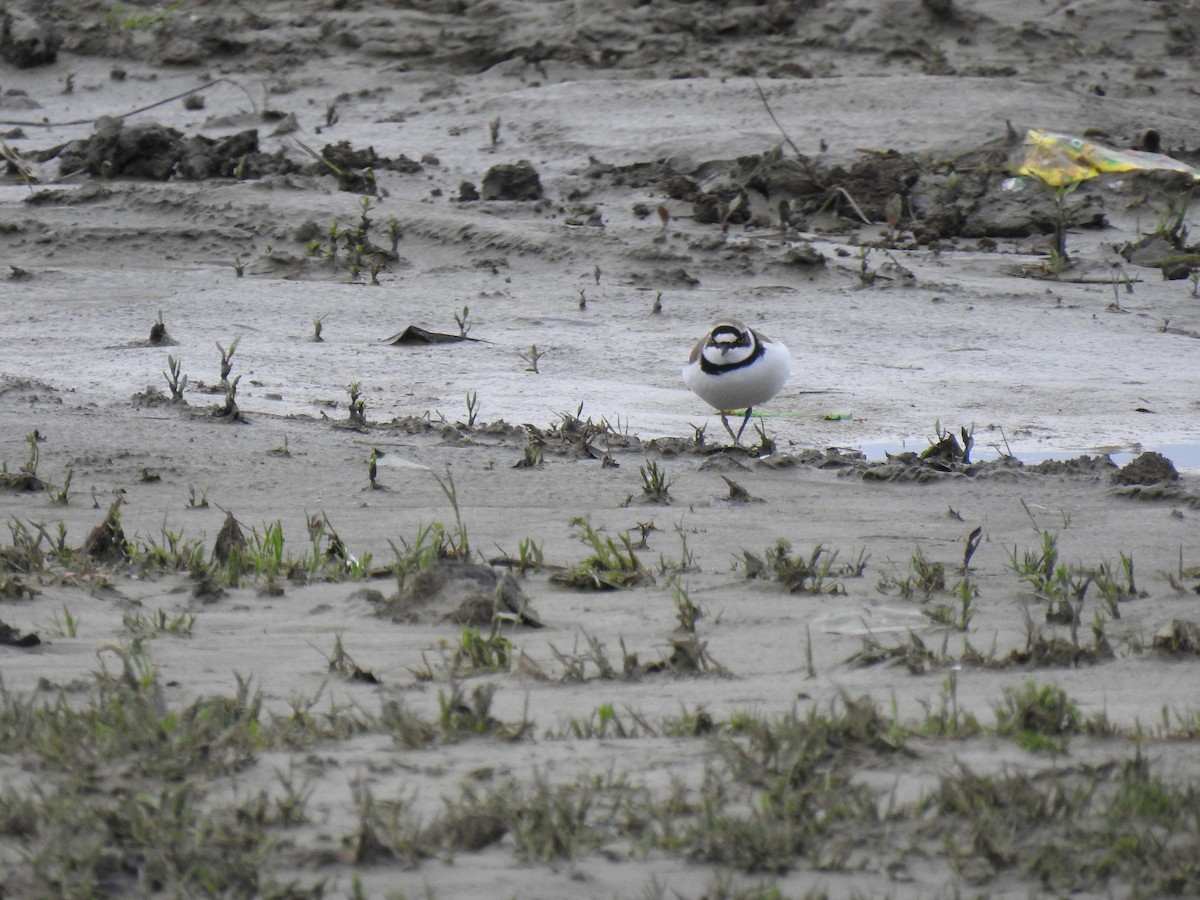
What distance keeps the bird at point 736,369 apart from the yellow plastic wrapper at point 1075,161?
473 centimetres

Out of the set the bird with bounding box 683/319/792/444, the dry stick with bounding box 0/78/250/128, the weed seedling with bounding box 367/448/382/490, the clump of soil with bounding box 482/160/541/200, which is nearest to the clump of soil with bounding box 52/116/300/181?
the dry stick with bounding box 0/78/250/128

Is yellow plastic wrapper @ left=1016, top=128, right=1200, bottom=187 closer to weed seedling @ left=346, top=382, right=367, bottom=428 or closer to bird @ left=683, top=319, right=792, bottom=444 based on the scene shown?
bird @ left=683, top=319, right=792, bottom=444

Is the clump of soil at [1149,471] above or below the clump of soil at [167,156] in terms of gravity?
below

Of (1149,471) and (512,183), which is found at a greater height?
(512,183)

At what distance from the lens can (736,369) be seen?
6.15 meters

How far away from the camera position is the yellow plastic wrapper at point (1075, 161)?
1034 centimetres

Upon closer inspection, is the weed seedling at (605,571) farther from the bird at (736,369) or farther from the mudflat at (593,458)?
the bird at (736,369)

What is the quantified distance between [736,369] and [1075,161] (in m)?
5.39

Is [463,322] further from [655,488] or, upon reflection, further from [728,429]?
[655,488]

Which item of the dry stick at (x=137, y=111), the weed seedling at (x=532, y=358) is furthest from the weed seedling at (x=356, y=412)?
the dry stick at (x=137, y=111)

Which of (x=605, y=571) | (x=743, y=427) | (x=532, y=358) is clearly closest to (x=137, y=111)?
(x=532, y=358)

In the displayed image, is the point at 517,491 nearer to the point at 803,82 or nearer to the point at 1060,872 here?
the point at 1060,872

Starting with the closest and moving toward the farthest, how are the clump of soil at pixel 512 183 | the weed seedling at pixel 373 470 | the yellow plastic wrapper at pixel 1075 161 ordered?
the weed seedling at pixel 373 470, the clump of soil at pixel 512 183, the yellow plastic wrapper at pixel 1075 161

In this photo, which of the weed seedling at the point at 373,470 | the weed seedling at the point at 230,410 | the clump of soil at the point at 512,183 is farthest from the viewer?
the clump of soil at the point at 512,183
